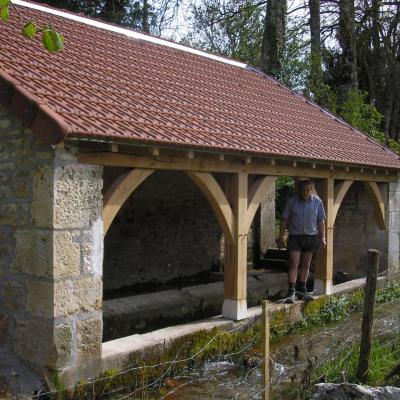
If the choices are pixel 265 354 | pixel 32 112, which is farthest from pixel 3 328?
pixel 265 354

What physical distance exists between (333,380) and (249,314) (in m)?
1.88

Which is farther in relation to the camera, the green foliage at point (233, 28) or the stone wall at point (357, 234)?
the green foliage at point (233, 28)

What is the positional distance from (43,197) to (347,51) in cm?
1441

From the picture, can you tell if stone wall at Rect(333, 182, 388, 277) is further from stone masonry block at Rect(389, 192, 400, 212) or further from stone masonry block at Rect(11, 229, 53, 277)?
stone masonry block at Rect(11, 229, 53, 277)

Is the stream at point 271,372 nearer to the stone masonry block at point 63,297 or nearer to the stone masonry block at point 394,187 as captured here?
the stone masonry block at point 63,297

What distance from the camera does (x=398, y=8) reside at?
57.9 ft

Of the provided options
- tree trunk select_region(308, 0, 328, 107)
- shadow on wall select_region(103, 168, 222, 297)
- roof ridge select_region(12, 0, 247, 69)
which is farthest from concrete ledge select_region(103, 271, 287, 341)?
tree trunk select_region(308, 0, 328, 107)

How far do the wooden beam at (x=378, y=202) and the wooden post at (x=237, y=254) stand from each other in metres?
3.65

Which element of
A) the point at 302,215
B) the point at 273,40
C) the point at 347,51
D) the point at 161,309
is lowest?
the point at 161,309

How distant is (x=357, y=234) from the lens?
32.5 ft

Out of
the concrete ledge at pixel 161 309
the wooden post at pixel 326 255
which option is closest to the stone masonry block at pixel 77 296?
the concrete ledge at pixel 161 309

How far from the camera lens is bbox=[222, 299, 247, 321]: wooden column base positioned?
6.05 meters

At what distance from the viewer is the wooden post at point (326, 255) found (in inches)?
305

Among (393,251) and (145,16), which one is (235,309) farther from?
(145,16)
